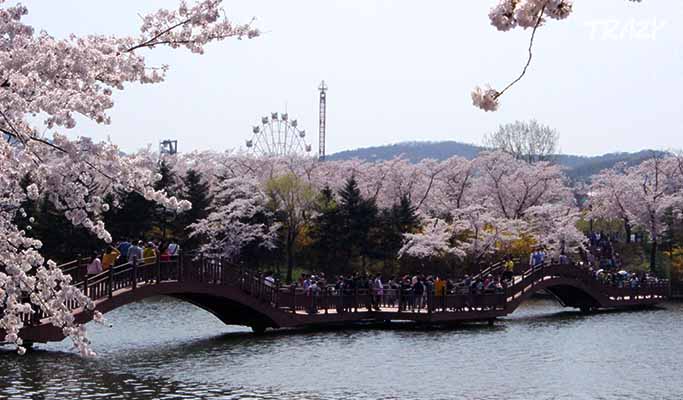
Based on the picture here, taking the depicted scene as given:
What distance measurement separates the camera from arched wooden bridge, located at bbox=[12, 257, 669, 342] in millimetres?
24852

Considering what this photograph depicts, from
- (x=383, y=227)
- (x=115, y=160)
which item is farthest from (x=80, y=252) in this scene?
(x=115, y=160)

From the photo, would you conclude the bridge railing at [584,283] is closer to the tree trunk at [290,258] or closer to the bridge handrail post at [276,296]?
the bridge handrail post at [276,296]

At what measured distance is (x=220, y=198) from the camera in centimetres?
5700

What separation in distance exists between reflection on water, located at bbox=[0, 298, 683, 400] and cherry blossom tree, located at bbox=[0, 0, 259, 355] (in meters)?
8.81

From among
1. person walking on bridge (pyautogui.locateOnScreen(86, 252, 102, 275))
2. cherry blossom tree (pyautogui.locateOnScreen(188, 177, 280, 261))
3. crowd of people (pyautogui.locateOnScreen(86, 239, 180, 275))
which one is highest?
cherry blossom tree (pyautogui.locateOnScreen(188, 177, 280, 261))

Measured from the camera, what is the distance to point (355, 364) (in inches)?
917

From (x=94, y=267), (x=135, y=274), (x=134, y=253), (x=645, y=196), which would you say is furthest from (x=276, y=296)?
(x=645, y=196)

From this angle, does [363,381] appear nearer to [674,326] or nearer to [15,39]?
[15,39]

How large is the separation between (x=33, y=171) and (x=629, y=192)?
5617 cm

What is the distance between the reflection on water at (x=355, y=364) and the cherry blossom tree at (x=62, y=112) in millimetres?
8815

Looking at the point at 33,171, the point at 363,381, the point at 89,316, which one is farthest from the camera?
the point at 89,316

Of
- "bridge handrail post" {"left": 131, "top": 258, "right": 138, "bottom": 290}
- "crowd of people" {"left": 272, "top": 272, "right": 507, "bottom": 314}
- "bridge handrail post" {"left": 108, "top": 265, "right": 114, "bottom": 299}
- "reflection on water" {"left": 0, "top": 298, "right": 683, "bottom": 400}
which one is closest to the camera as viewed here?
"reflection on water" {"left": 0, "top": 298, "right": 683, "bottom": 400}

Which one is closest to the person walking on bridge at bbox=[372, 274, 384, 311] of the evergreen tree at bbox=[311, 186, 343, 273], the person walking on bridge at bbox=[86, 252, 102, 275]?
the person walking on bridge at bbox=[86, 252, 102, 275]

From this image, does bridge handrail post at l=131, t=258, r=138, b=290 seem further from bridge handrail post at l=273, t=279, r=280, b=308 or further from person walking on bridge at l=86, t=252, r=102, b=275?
bridge handrail post at l=273, t=279, r=280, b=308
